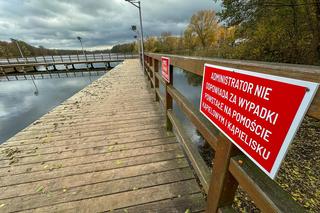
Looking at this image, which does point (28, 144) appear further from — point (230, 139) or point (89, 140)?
point (230, 139)

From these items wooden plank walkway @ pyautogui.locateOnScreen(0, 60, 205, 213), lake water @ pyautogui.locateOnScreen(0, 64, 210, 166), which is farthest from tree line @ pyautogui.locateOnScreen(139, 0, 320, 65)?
wooden plank walkway @ pyautogui.locateOnScreen(0, 60, 205, 213)

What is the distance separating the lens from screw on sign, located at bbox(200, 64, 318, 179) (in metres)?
0.60

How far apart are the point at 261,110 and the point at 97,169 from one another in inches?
84.5

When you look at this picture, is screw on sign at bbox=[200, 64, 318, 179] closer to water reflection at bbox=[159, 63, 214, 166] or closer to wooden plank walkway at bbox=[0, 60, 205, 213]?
water reflection at bbox=[159, 63, 214, 166]

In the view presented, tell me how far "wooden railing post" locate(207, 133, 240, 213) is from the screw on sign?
0.09 metres

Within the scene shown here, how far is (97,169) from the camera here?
2295 mm

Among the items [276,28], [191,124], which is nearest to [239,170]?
[191,124]

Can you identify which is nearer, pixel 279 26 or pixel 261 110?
pixel 261 110

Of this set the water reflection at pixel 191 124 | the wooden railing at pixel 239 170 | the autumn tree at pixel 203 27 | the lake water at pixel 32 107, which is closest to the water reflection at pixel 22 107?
the lake water at pixel 32 107

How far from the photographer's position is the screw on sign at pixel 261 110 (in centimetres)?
60

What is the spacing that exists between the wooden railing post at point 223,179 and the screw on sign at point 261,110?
0.31 feet

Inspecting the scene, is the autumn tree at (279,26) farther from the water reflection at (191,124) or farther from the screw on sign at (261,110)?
the screw on sign at (261,110)

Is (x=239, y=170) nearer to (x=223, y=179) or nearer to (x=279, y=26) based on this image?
(x=223, y=179)

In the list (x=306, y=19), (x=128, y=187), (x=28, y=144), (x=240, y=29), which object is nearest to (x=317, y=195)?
(x=128, y=187)
